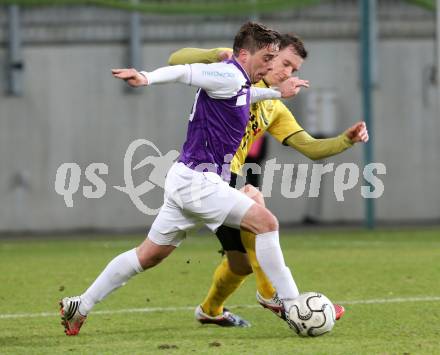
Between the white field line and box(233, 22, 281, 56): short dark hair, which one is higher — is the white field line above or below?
below

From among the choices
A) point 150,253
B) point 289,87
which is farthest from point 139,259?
point 289,87

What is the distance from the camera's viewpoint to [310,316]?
6250 millimetres

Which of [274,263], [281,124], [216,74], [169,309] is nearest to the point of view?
[216,74]

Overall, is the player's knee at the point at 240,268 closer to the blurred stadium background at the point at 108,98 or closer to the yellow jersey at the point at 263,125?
the yellow jersey at the point at 263,125

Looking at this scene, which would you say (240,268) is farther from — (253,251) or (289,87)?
(289,87)

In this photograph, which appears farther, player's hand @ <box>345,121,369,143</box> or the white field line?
the white field line

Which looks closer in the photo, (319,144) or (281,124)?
(319,144)

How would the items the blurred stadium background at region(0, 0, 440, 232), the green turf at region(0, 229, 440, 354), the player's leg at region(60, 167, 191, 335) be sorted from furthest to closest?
the blurred stadium background at region(0, 0, 440, 232), the player's leg at region(60, 167, 191, 335), the green turf at region(0, 229, 440, 354)

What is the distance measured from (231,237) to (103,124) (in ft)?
40.0

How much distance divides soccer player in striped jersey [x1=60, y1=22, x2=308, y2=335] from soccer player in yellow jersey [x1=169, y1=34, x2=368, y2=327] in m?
0.30

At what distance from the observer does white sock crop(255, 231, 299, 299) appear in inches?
247

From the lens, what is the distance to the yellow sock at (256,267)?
6.75m

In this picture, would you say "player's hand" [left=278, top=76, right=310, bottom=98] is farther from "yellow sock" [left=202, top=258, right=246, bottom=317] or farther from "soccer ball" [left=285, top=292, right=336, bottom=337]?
"soccer ball" [left=285, top=292, right=336, bottom=337]

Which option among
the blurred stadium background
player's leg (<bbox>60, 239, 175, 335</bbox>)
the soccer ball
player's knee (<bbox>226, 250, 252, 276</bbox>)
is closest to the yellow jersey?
player's knee (<bbox>226, 250, 252, 276</bbox>)
